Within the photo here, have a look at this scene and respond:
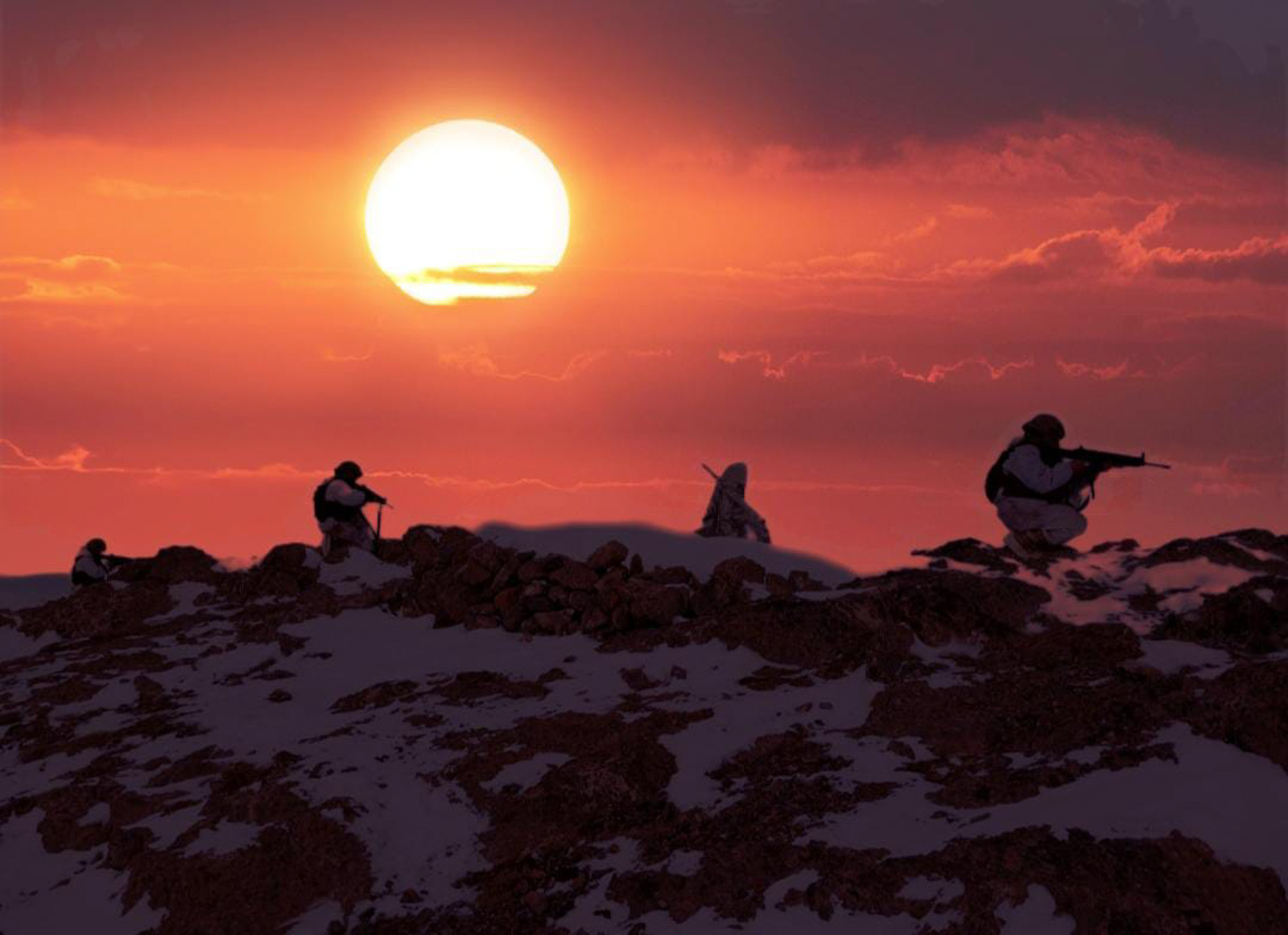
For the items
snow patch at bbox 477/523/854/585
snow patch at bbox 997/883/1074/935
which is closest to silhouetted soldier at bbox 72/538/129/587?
snow patch at bbox 477/523/854/585

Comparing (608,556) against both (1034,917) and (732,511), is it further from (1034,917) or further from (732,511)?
(1034,917)

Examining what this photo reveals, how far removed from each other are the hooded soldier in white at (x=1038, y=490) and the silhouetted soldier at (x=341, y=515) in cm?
922

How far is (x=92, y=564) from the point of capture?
20703mm

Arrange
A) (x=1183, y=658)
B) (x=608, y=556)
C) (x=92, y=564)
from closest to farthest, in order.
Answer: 1. (x=1183, y=658)
2. (x=608, y=556)
3. (x=92, y=564)

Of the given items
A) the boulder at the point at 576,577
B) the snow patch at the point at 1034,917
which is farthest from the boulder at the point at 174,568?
the snow patch at the point at 1034,917

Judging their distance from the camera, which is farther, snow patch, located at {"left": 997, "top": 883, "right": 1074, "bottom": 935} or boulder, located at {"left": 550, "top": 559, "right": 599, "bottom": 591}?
boulder, located at {"left": 550, "top": 559, "right": 599, "bottom": 591}

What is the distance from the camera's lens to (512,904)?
8344 mm

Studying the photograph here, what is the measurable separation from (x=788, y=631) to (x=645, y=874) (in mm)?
4514

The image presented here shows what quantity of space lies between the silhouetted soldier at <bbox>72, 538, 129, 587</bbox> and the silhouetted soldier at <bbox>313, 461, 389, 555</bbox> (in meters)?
3.11

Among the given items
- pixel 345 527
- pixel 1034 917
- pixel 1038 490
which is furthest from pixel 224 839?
pixel 345 527

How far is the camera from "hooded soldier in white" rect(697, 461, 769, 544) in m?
19.0

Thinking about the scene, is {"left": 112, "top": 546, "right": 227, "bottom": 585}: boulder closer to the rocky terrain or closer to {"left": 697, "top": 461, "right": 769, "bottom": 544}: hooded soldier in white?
the rocky terrain

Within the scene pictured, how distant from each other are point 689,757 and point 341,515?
445 inches

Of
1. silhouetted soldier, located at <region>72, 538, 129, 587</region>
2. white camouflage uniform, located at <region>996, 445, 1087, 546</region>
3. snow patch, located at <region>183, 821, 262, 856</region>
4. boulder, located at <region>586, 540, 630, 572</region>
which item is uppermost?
white camouflage uniform, located at <region>996, 445, 1087, 546</region>
